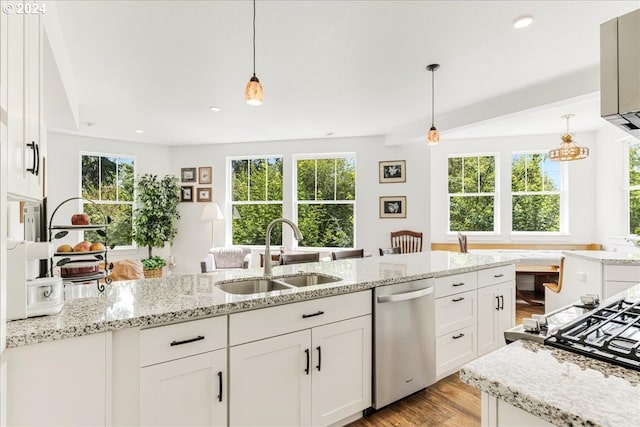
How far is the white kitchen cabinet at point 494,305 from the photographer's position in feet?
8.69

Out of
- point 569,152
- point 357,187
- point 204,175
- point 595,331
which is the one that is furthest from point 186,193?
point 595,331

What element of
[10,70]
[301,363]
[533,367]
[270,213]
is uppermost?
[10,70]

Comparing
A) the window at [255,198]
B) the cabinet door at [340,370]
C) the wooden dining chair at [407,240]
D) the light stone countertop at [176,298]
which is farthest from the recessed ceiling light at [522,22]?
the window at [255,198]

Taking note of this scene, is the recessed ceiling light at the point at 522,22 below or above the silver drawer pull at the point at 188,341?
above

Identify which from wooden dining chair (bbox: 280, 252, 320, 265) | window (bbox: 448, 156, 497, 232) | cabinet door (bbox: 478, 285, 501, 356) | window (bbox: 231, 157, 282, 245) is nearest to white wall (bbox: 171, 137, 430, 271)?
window (bbox: 231, 157, 282, 245)

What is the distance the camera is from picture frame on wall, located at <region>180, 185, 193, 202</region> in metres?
6.54

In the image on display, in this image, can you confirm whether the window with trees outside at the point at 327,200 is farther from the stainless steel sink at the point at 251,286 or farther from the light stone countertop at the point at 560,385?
the light stone countertop at the point at 560,385

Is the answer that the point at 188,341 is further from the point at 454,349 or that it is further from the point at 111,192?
the point at 111,192

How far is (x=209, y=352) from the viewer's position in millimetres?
1436

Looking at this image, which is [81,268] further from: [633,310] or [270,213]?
[270,213]

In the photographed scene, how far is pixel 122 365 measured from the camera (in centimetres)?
127

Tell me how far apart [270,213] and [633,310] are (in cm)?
560

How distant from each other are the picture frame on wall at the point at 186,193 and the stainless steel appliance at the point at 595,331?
21.1 feet

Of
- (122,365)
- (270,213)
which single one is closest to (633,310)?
(122,365)
